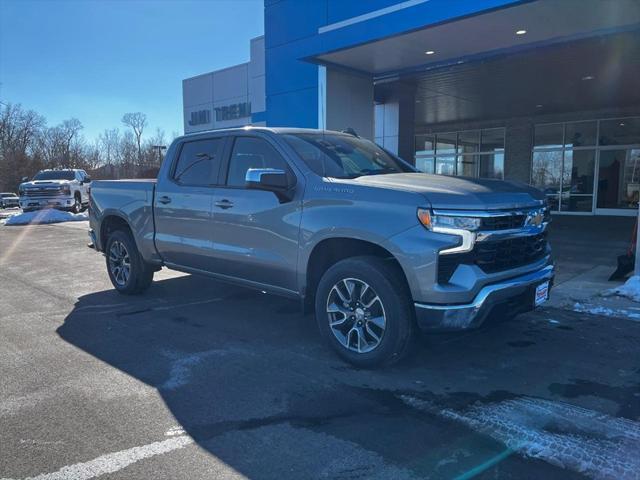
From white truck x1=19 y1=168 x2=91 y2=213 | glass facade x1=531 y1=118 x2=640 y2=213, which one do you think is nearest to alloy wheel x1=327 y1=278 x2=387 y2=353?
glass facade x1=531 y1=118 x2=640 y2=213

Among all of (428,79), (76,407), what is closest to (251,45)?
(428,79)

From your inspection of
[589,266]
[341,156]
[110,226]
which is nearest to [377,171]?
[341,156]

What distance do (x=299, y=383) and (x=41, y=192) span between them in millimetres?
22551

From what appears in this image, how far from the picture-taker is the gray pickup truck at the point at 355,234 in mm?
3812

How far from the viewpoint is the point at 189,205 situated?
5789 mm

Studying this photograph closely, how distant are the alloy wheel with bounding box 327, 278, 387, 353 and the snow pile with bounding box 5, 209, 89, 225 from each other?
19.6 metres

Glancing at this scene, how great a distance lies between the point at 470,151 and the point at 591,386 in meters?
19.9

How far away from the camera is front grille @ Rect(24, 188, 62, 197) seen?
22688mm

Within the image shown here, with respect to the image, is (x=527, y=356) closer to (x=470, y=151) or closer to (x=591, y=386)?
(x=591, y=386)

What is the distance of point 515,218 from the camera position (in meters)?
4.16

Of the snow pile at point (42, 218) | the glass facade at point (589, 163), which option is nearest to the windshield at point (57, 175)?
the snow pile at point (42, 218)

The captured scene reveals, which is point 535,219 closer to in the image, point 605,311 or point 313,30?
point 605,311

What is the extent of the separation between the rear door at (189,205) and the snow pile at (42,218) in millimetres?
16906

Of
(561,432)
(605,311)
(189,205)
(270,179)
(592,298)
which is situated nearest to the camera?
(561,432)
